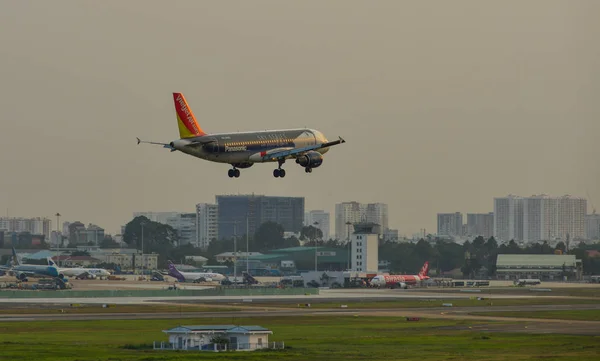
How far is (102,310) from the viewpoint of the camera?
7190 inches

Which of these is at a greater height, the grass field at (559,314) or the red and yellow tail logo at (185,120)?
the red and yellow tail logo at (185,120)

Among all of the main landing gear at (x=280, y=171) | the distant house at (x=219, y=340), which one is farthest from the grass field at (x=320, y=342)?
the main landing gear at (x=280, y=171)

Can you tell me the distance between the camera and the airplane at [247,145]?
126250 mm

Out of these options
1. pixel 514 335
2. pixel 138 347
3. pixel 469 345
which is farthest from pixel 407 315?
pixel 138 347

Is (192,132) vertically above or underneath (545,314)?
above

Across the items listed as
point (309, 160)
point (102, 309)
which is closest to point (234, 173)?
point (309, 160)

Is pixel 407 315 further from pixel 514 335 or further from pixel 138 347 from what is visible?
pixel 138 347

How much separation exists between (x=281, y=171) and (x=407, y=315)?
48.2m

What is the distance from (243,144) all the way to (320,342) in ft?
69.7

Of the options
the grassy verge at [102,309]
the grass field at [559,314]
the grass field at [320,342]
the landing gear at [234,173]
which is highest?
the landing gear at [234,173]

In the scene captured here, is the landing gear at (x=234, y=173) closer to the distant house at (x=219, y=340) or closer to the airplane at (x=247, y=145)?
the airplane at (x=247, y=145)

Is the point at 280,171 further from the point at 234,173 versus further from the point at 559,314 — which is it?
the point at 559,314

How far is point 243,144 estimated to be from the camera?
129125mm

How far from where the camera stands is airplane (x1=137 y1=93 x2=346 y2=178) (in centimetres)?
12625
